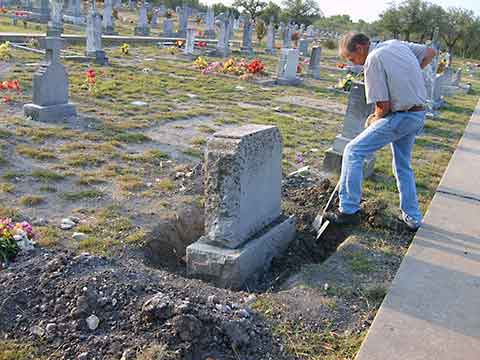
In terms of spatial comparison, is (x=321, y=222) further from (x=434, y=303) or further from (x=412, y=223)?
(x=434, y=303)

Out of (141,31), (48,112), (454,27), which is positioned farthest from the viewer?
(454,27)

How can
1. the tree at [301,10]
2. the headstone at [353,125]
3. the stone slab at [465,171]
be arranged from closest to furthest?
the stone slab at [465,171], the headstone at [353,125], the tree at [301,10]

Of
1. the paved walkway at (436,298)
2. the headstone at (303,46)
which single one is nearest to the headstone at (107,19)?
the headstone at (303,46)

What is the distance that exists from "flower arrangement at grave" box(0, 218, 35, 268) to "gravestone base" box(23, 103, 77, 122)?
14.3 ft

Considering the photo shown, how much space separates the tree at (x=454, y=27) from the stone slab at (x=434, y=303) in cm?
5150

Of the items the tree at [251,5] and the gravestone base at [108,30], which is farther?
the tree at [251,5]

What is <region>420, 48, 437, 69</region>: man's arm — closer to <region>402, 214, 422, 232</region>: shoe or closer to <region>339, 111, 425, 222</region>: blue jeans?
<region>339, 111, 425, 222</region>: blue jeans

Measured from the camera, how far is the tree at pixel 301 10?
60.2 m

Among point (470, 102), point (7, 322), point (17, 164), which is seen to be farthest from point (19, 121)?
point (470, 102)

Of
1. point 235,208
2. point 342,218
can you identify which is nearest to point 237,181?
point 235,208

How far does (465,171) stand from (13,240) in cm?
613

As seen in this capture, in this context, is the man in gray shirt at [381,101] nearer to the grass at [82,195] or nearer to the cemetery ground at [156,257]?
the cemetery ground at [156,257]

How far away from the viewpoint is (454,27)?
5128 cm

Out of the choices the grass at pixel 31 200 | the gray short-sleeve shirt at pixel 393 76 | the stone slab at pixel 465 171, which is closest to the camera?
the gray short-sleeve shirt at pixel 393 76
